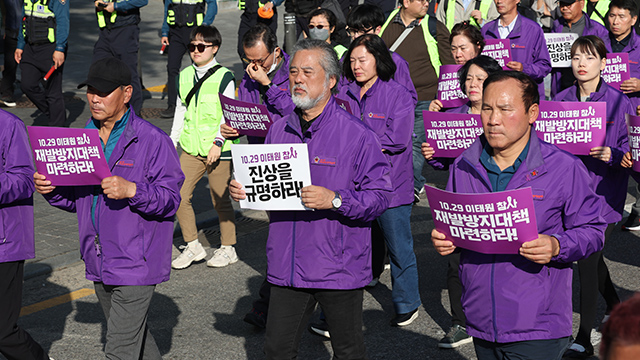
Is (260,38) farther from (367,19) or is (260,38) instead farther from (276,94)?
(367,19)

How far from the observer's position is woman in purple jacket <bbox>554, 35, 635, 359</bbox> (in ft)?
18.5

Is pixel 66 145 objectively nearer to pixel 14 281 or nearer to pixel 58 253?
pixel 14 281

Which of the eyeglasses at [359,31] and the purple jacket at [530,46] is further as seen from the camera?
the purple jacket at [530,46]

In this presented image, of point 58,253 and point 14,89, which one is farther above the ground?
point 14,89

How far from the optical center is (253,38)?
6.68 meters

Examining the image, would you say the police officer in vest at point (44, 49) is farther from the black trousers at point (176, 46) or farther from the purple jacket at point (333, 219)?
the purple jacket at point (333, 219)

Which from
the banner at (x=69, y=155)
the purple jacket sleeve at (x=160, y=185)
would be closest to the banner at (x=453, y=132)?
the purple jacket sleeve at (x=160, y=185)

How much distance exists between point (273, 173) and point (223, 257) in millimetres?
3653

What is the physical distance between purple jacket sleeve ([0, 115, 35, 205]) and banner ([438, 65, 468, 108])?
12.3ft

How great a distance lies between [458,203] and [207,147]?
417cm

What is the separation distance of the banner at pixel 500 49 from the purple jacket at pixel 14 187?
495cm

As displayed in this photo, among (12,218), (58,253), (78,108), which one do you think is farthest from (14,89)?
(12,218)

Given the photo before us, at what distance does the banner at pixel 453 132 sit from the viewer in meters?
5.66

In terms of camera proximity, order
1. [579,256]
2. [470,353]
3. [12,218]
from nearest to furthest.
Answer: [579,256]
[12,218]
[470,353]
